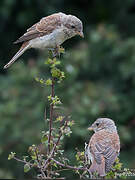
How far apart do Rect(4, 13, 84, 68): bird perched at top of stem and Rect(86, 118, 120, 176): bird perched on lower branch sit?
3.22ft

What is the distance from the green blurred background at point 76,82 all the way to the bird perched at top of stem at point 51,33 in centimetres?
166

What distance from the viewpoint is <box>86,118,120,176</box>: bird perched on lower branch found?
12.6 feet

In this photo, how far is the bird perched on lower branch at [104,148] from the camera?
3.84m

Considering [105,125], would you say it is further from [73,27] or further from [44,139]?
[44,139]

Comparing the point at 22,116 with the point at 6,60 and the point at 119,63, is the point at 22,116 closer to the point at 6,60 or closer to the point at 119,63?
the point at 6,60

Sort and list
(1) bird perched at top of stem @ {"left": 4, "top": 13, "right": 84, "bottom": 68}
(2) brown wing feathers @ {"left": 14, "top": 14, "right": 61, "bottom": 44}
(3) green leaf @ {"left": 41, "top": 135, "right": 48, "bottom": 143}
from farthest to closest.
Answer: (2) brown wing feathers @ {"left": 14, "top": 14, "right": 61, "bottom": 44} < (1) bird perched at top of stem @ {"left": 4, "top": 13, "right": 84, "bottom": 68} < (3) green leaf @ {"left": 41, "top": 135, "right": 48, "bottom": 143}

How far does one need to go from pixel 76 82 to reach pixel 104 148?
12.1ft

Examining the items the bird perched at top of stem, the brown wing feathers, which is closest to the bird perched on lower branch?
the bird perched at top of stem

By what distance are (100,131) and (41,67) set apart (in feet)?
11.2

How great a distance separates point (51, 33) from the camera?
4641 millimetres

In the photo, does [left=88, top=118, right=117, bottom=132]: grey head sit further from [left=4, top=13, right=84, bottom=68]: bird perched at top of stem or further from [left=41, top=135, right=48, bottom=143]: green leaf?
[left=41, top=135, right=48, bottom=143]: green leaf

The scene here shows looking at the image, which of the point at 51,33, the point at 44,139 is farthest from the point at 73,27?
the point at 44,139

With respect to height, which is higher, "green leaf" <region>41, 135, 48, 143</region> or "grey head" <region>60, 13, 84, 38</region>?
"grey head" <region>60, 13, 84, 38</region>

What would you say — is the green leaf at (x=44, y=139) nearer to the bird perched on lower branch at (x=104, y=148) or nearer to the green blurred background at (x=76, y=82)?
the bird perched on lower branch at (x=104, y=148)
